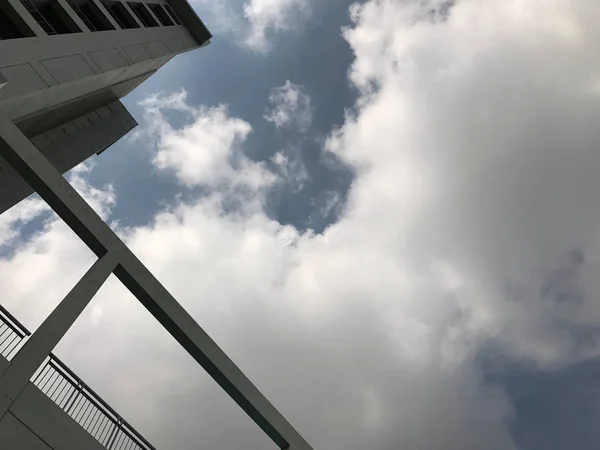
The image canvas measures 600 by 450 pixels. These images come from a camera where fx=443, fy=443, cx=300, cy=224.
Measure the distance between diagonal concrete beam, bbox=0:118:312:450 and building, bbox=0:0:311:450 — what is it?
0.03 metres

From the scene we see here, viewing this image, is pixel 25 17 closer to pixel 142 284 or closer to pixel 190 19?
pixel 142 284

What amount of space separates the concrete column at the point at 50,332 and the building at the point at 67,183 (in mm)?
22

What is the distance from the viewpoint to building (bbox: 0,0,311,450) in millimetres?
10180

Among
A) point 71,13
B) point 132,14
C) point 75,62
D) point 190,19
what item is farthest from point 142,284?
point 190,19

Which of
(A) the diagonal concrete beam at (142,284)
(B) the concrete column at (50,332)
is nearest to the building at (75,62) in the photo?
(A) the diagonal concrete beam at (142,284)

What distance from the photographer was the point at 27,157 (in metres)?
12.7

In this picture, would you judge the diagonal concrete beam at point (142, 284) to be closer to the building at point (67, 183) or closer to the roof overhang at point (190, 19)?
the building at point (67, 183)

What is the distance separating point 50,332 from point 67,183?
487 centimetres

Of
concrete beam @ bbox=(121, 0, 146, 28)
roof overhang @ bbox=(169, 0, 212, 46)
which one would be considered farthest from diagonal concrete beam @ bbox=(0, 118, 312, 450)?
roof overhang @ bbox=(169, 0, 212, 46)

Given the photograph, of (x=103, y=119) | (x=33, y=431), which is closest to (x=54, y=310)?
(x=33, y=431)

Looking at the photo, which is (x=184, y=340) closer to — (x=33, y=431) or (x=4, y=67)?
(x=33, y=431)

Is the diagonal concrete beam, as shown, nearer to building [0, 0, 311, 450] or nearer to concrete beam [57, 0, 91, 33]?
building [0, 0, 311, 450]

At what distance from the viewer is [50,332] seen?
1070 centimetres

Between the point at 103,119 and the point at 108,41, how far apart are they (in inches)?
329
